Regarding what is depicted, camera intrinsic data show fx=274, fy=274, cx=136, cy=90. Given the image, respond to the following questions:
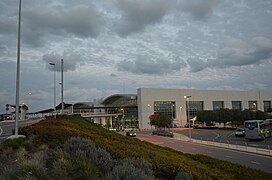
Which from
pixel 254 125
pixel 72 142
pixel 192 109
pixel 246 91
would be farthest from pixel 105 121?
pixel 72 142

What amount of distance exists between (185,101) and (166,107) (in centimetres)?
775

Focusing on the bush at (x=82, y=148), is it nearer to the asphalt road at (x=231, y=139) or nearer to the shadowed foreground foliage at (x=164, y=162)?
the shadowed foreground foliage at (x=164, y=162)

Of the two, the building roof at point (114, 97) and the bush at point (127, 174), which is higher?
the building roof at point (114, 97)

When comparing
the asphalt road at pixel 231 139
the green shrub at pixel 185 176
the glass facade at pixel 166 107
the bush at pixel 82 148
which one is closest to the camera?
the green shrub at pixel 185 176

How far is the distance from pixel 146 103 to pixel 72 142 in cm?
8718

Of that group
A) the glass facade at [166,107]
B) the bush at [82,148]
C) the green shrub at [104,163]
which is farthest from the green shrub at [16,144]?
the glass facade at [166,107]

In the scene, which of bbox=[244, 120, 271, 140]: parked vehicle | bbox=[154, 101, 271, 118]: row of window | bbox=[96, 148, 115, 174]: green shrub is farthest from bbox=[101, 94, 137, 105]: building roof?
bbox=[96, 148, 115, 174]: green shrub

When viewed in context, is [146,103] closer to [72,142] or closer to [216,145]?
[216,145]

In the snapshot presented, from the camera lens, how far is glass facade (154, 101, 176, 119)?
326 ft

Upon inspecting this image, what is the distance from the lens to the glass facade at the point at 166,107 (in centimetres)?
9938

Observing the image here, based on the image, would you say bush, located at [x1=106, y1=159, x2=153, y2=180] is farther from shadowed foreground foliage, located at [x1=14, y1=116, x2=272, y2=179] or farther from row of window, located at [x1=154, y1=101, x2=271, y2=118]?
row of window, located at [x1=154, y1=101, x2=271, y2=118]

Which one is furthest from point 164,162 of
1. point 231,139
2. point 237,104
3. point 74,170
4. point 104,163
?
point 237,104

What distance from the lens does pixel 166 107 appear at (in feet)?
333

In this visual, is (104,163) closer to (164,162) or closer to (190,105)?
(164,162)
